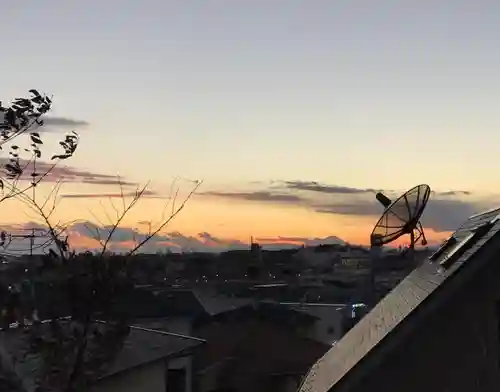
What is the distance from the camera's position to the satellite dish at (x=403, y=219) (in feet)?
46.4

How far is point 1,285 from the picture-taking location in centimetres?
751

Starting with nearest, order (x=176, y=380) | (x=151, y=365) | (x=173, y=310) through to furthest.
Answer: (x=151, y=365), (x=176, y=380), (x=173, y=310)

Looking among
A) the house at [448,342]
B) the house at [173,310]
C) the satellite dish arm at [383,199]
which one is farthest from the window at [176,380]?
the house at [173,310]

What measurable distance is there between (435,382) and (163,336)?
8.66m

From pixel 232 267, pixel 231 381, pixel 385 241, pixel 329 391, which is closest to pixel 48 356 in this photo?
pixel 329 391

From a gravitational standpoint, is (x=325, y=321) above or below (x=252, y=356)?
above

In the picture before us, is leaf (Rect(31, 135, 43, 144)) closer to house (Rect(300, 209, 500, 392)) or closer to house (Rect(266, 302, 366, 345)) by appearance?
house (Rect(300, 209, 500, 392))

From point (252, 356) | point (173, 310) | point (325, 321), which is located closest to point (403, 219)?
point (252, 356)

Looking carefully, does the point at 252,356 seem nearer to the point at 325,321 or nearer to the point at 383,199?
the point at 325,321

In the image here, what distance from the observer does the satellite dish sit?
14145 millimetres

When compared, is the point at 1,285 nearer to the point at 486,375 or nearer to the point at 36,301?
the point at 36,301

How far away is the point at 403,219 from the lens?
1495 cm

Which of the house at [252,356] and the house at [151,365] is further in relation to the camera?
the house at [252,356]

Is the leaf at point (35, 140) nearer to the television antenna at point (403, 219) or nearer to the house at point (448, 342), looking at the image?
the house at point (448, 342)
